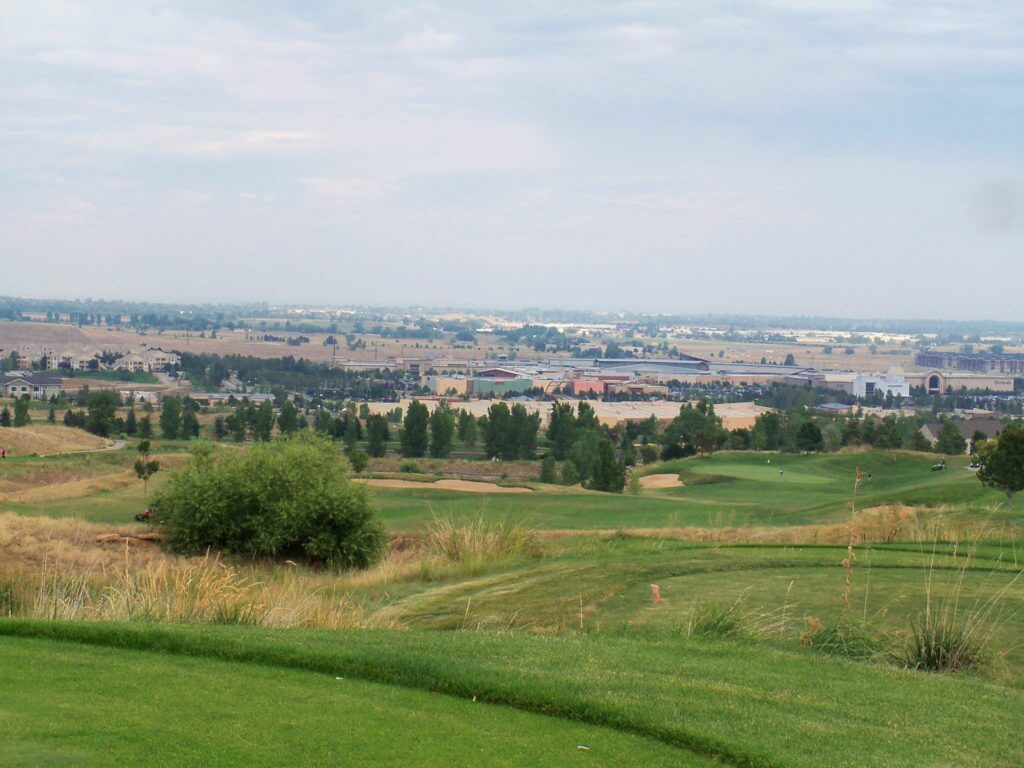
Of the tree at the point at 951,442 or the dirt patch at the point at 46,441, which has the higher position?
the tree at the point at 951,442

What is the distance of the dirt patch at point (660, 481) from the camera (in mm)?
49822

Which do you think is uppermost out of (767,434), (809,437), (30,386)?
(809,437)

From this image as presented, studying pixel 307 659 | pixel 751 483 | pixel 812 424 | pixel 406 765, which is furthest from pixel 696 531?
pixel 812 424

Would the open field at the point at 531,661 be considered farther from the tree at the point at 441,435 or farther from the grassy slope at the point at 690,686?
the tree at the point at 441,435

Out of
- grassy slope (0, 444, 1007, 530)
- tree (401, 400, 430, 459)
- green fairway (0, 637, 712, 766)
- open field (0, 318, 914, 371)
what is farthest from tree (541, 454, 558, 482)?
open field (0, 318, 914, 371)

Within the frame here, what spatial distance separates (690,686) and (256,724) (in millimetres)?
3049

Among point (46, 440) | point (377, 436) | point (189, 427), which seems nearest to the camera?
point (46, 440)

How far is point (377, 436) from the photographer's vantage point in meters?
67.9

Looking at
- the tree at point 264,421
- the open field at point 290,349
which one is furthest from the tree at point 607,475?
the open field at point 290,349

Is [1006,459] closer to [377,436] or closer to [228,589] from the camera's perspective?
[228,589]

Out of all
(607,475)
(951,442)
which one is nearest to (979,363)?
(951,442)

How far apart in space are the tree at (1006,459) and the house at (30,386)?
88983mm

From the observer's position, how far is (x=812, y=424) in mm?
60219

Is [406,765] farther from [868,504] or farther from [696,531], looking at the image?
[868,504]
